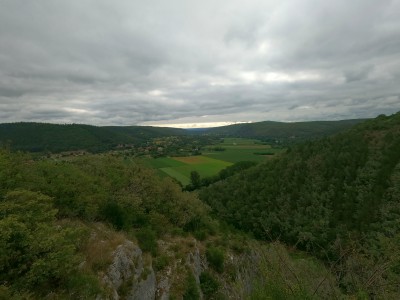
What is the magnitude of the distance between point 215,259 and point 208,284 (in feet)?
10.6

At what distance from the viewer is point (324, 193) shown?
52.5 metres

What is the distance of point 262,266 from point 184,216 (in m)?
21.7

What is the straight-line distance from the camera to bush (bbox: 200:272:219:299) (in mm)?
21578

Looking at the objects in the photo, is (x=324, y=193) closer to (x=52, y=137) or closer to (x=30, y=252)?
(x=30, y=252)

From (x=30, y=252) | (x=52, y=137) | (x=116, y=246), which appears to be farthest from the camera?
(x=52, y=137)

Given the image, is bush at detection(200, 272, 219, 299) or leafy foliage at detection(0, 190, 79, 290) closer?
leafy foliage at detection(0, 190, 79, 290)

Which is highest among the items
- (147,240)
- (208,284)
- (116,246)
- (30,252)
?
(30,252)

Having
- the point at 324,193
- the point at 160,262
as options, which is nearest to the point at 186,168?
the point at 324,193

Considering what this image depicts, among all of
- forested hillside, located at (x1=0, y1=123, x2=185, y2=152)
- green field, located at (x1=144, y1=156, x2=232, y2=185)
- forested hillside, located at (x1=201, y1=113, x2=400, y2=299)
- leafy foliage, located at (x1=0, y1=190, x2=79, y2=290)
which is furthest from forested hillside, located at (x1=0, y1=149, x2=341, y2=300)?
forested hillside, located at (x1=0, y1=123, x2=185, y2=152)

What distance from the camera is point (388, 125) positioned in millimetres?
60219

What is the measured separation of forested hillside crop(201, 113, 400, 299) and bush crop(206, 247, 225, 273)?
1883 centimetres

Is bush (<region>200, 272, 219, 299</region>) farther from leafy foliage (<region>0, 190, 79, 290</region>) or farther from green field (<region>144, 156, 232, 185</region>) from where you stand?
green field (<region>144, 156, 232, 185</region>)

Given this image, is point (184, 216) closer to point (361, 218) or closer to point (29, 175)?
point (29, 175)

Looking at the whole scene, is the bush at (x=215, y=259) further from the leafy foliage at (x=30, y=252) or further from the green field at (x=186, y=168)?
the green field at (x=186, y=168)
